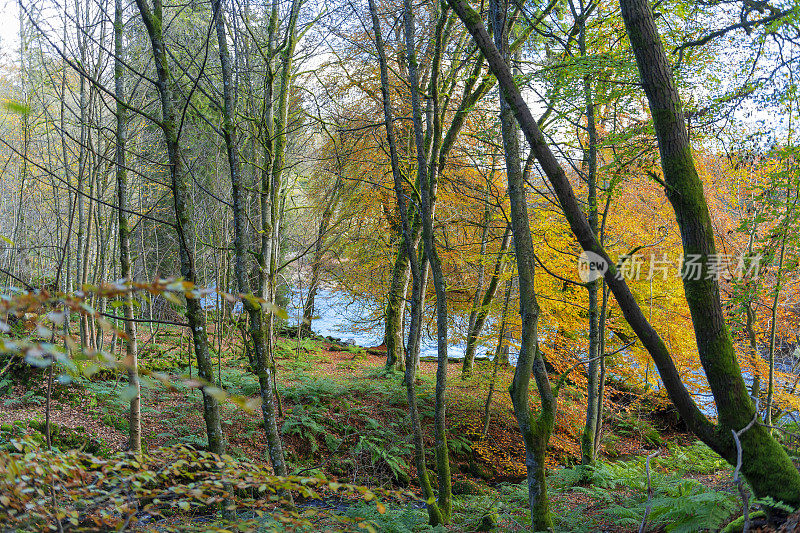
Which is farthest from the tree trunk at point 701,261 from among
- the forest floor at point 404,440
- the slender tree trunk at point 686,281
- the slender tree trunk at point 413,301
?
the slender tree trunk at point 413,301

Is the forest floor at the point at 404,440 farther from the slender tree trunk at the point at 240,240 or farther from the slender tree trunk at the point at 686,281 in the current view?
the slender tree trunk at the point at 240,240

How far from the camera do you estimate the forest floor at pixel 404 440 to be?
4820 millimetres

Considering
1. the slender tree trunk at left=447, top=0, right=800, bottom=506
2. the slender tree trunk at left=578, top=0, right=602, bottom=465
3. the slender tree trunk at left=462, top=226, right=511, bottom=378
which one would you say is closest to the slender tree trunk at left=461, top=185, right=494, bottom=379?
the slender tree trunk at left=462, top=226, right=511, bottom=378

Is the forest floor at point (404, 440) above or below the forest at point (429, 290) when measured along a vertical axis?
below

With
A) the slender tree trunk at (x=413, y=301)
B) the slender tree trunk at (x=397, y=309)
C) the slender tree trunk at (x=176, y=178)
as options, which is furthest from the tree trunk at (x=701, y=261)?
the slender tree trunk at (x=397, y=309)

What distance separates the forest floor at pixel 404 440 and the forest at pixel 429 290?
6 cm

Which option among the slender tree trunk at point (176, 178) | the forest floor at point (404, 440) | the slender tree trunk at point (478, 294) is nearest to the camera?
the slender tree trunk at point (176, 178)

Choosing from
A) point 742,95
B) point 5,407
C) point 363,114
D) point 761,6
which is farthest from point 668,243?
point 5,407

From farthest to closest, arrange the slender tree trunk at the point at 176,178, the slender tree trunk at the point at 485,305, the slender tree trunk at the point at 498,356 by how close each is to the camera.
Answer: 1. the slender tree trunk at the point at 485,305
2. the slender tree trunk at the point at 498,356
3. the slender tree trunk at the point at 176,178

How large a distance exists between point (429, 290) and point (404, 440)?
5587mm

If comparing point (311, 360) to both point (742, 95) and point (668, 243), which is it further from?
point (742, 95)

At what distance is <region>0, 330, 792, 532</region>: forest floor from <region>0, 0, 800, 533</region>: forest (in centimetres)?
6

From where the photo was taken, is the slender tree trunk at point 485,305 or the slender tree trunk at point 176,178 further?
the slender tree trunk at point 485,305

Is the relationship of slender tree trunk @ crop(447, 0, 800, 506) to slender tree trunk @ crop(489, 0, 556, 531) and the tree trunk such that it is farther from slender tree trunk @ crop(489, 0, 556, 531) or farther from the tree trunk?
slender tree trunk @ crop(489, 0, 556, 531)
